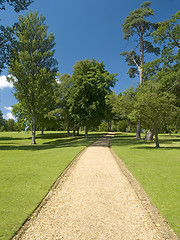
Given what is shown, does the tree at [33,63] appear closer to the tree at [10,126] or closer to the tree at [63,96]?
the tree at [63,96]

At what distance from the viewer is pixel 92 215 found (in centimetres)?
468

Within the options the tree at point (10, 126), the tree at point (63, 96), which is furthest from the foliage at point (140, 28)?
the tree at point (10, 126)

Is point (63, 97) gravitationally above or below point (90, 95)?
above

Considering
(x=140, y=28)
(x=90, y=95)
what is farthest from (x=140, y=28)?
(x=90, y=95)

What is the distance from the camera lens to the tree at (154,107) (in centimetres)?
1703

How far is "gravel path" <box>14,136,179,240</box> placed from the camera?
3.91 meters

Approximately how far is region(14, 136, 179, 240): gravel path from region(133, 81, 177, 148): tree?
1137 centimetres

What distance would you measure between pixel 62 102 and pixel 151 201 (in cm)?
3626

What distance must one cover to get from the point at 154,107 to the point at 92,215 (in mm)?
14720

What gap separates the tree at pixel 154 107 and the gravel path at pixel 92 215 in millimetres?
11370

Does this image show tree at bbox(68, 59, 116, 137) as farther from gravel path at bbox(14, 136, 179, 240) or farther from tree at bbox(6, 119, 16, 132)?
tree at bbox(6, 119, 16, 132)

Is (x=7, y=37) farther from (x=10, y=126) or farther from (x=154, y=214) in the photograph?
(x=10, y=126)

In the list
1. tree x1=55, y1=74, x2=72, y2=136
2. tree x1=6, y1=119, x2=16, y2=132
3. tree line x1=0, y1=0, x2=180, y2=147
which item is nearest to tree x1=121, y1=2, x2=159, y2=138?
tree line x1=0, y1=0, x2=180, y2=147

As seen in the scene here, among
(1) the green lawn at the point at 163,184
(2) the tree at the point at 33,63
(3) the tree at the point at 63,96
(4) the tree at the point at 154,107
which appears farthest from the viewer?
(3) the tree at the point at 63,96
